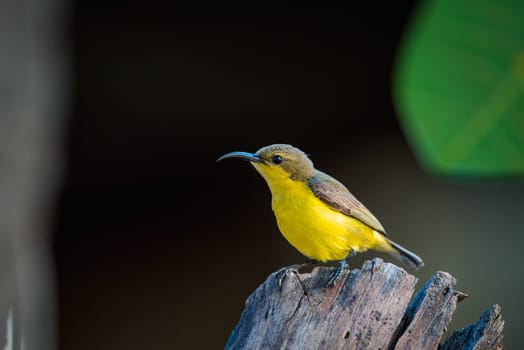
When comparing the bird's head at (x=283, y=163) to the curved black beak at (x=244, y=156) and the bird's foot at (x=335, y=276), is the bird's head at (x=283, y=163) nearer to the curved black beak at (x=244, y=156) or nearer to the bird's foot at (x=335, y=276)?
the curved black beak at (x=244, y=156)

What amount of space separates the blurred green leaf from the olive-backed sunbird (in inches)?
14.6

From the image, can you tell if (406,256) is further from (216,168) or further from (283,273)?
(216,168)

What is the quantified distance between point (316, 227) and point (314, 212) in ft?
0.23

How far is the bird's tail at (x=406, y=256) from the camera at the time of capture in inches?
115

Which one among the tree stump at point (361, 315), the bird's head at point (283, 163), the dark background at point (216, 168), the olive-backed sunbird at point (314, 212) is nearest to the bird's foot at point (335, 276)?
the tree stump at point (361, 315)

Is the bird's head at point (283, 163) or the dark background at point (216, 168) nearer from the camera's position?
the bird's head at point (283, 163)

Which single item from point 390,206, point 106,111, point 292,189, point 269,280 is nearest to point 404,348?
point 269,280

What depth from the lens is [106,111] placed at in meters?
5.06

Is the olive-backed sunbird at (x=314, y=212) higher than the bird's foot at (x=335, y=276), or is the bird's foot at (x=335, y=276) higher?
the olive-backed sunbird at (x=314, y=212)

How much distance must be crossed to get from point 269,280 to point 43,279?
9.41ft

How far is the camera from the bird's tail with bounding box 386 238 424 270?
2928 mm

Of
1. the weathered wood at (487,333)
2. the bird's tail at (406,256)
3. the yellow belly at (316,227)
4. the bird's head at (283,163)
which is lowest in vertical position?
the weathered wood at (487,333)

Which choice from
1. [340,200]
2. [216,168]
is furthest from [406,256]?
[216,168]

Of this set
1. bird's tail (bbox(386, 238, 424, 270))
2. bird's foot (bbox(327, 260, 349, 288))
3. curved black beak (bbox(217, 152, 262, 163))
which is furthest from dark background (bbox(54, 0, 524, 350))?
bird's foot (bbox(327, 260, 349, 288))
